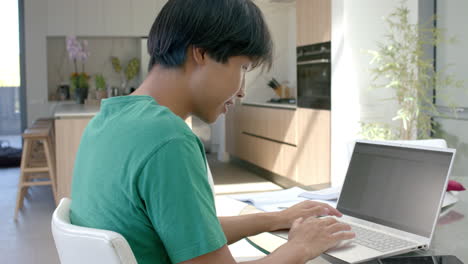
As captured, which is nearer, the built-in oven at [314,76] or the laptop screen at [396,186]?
the laptop screen at [396,186]

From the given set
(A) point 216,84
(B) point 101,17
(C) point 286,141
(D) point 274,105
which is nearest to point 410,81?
(C) point 286,141

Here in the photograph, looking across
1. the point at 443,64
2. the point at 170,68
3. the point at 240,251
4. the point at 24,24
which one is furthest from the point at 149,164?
the point at 24,24

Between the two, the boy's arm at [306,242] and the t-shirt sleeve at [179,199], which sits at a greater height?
the t-shirt sleeve at [179,199]

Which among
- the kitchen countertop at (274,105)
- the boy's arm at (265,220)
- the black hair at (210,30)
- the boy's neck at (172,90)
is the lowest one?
the boy's arm at (265,220)

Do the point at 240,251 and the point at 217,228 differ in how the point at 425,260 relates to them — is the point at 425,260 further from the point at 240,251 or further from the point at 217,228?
the point at 240,251

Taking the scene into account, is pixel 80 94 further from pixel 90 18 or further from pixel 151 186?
pixel 151 186

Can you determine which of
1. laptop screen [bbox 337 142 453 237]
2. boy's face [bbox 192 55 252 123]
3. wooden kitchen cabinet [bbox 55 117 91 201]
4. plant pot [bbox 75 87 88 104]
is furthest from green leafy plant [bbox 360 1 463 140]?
plant pot [bbox 75 87 88 104]

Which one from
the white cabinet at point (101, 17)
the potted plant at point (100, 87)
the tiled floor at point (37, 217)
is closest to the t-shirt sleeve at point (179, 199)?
the tiled floor at point (37, 217)

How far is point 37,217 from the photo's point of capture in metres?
4.80

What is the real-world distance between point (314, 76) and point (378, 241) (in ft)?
13.6

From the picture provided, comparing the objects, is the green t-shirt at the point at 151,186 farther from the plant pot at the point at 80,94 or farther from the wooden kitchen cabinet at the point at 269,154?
the plant pot at the point at 80,94

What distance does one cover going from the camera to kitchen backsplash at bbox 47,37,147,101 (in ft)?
28.8

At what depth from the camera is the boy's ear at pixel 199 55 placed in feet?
3.17

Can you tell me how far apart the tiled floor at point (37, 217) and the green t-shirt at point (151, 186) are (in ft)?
3.88
